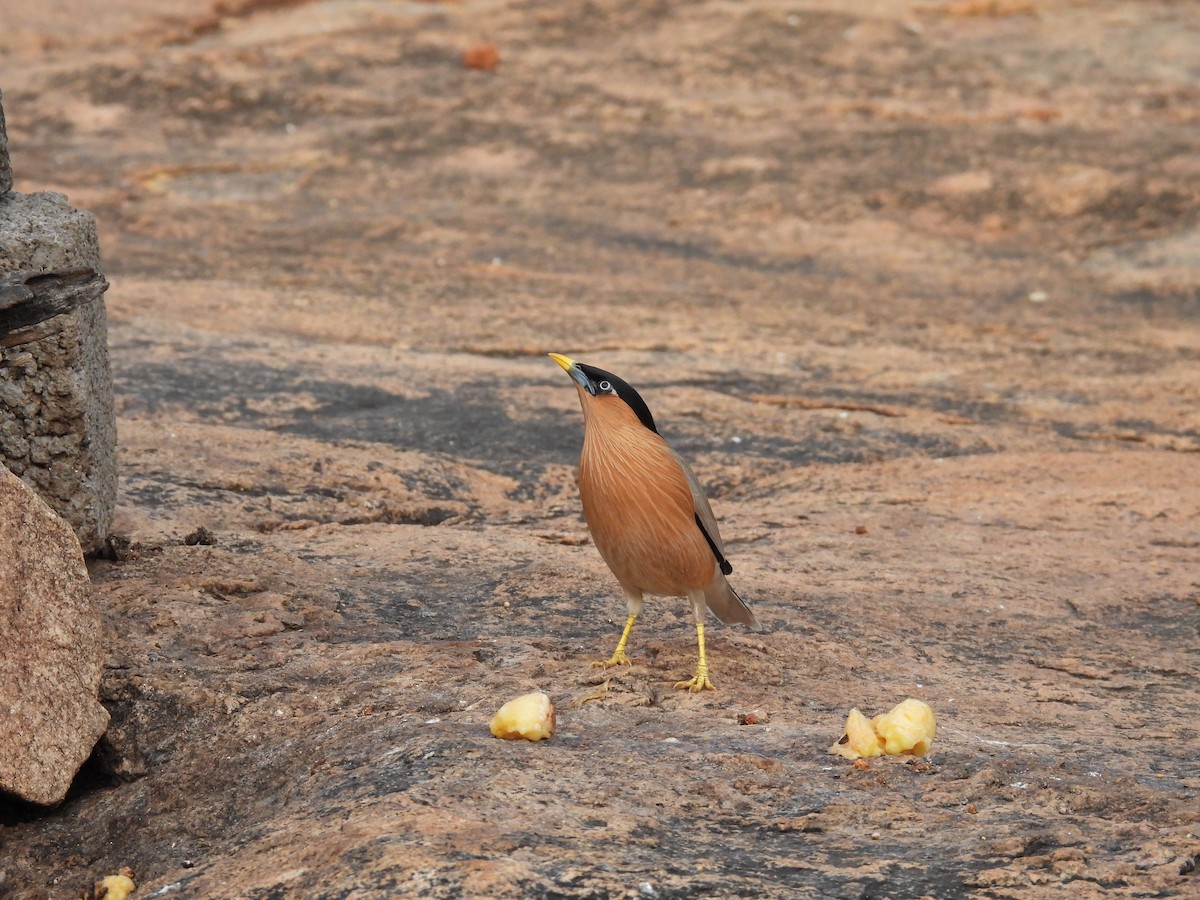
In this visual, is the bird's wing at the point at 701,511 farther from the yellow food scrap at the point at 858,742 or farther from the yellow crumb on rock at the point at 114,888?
the yellow crumb on rock at the point at 114,888

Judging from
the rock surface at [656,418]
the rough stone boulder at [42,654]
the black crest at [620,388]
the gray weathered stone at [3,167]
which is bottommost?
the rock surface at [656,418]

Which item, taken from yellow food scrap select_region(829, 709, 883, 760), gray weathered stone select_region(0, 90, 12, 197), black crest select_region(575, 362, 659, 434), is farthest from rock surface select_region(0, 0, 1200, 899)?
gray weathered stone select_region(0, 90, 12, 197)

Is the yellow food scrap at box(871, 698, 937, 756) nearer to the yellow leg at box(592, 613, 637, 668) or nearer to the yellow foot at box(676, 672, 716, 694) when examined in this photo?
the yellow foot at box(676, 672, 716, 694)

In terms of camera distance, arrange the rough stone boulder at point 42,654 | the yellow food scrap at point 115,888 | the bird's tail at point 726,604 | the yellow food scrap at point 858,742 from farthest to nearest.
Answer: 1. the bird's tail at point 726,604
2. the yellow food scrap at point 858,742
3. the rough stone boulder at point 42,654
4. the yellow food scrap at point 115,888

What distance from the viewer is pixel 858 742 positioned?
3.96 m

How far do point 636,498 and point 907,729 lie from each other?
107cm

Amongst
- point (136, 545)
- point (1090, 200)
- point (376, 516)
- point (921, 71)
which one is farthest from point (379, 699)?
point (921, 71)

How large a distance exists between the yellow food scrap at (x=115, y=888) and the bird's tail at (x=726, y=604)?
1.98 m

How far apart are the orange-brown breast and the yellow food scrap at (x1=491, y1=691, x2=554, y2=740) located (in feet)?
2.34

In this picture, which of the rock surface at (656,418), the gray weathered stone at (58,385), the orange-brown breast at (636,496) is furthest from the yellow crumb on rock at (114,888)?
the orange-brown breast at (636,496)

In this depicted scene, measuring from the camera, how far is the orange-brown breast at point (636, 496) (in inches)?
175

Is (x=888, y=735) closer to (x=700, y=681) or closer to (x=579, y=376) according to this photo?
(x=700, y=681)

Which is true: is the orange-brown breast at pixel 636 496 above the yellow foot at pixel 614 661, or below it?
above

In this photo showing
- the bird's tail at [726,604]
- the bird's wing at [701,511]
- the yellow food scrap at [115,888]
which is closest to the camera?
the yellow food scrap at [115,888]
